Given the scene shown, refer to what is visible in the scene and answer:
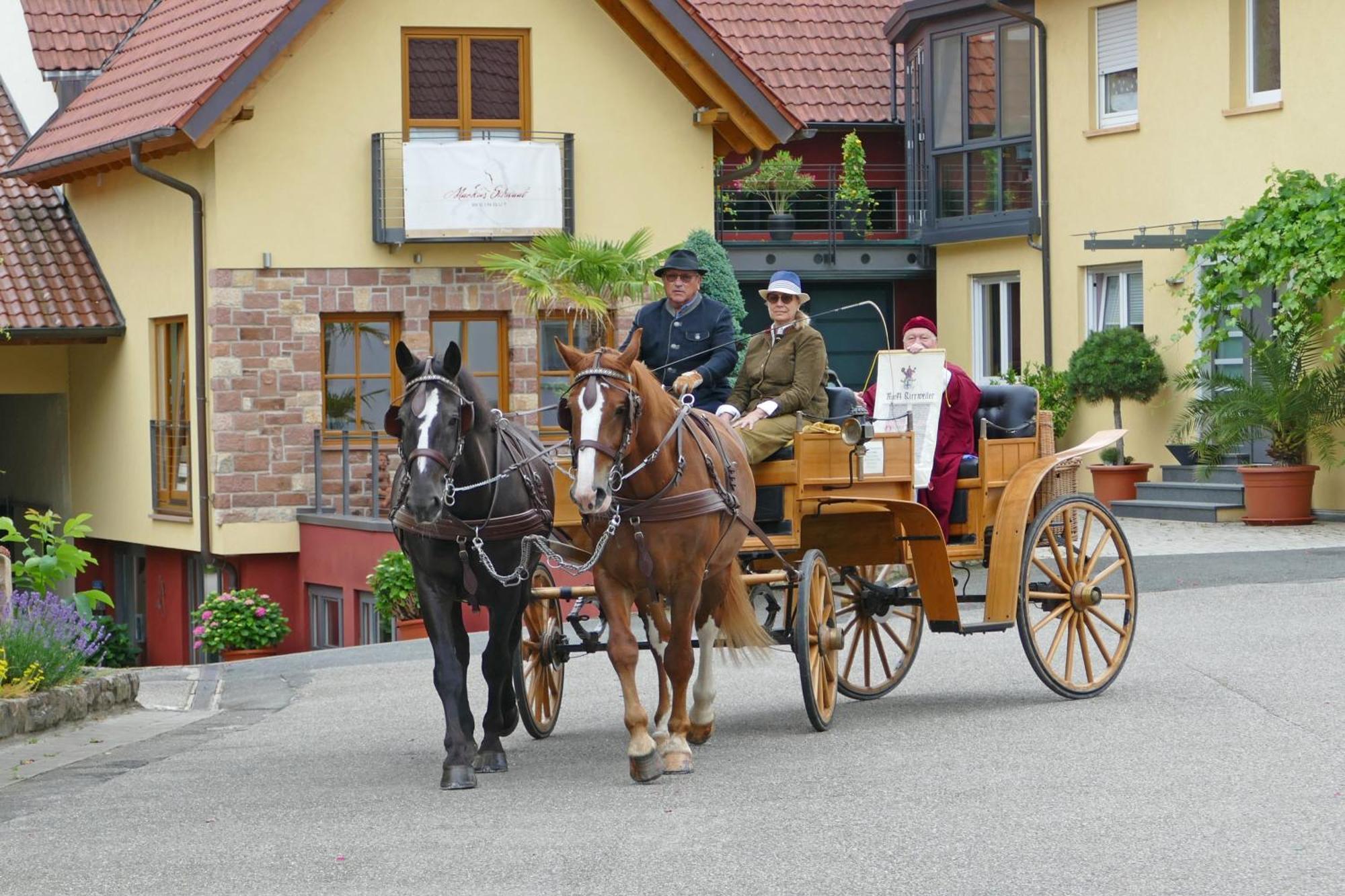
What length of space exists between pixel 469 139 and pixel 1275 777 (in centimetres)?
1433

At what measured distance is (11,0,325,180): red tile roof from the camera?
770 inches

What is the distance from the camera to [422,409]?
8.49 metres

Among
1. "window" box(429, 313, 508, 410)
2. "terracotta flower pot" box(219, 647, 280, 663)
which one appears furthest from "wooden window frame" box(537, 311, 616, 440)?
A: "terracotta flower pot" box(219, 647, 280, 663)

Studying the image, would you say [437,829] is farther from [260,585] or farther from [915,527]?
[260,585]

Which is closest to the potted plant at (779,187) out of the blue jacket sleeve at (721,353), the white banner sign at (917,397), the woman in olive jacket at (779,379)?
the white banner sign at (917,397)

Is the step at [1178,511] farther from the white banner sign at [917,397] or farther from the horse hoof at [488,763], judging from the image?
the horse hoof at [488,763]

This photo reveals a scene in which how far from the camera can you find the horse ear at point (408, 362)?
8547 mm

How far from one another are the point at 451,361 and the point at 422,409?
0.27 m

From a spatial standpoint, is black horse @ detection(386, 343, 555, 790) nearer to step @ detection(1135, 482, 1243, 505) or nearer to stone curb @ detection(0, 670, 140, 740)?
stone curb @ detection(0, 670, 140, 740)

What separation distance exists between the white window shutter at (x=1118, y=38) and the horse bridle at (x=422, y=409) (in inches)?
687

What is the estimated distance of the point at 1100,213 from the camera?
2502 cm

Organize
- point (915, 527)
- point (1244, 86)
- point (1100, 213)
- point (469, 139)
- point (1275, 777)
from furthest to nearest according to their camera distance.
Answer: point (1100, 213) → point (1244, 86) → point (469, 139) → point (915, 527) → point (1275, 777)

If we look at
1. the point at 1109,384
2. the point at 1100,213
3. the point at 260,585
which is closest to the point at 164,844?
the point at 260,585

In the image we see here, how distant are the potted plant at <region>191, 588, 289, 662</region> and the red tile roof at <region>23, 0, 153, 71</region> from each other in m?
8.01
